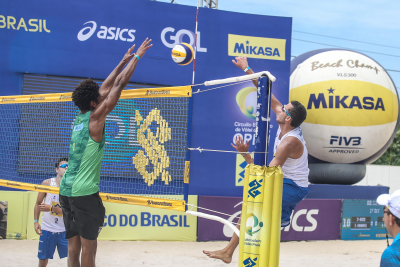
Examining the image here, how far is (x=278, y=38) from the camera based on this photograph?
8.55 meters

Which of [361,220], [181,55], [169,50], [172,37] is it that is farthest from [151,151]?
[361,220]

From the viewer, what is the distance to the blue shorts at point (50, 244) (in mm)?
5023

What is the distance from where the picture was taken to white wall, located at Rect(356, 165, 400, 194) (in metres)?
19.2

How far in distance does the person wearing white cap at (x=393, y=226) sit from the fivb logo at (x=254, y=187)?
124 cm

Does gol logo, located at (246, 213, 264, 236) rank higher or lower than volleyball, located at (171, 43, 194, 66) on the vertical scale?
lower

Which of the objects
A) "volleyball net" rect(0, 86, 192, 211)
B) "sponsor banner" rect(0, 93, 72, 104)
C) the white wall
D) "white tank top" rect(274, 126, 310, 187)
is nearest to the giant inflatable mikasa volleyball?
"volleyball net" rect(0, 86, 192, 211)

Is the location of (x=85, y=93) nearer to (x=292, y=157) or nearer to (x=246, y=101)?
(x=292, y=157)

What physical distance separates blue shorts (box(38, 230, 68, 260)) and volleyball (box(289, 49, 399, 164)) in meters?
5.64

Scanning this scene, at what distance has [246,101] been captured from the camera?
27.3 ft

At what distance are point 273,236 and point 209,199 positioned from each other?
4.80 meters

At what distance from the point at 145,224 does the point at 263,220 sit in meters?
4.93

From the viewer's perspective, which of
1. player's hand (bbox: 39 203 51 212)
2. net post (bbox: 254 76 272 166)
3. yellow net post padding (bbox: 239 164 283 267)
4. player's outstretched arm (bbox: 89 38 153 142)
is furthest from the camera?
player's hand (bbox: 39 203 51 212)

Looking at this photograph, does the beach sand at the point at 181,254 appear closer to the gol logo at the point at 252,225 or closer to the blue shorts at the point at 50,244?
the blue shorts at the point at 50,244

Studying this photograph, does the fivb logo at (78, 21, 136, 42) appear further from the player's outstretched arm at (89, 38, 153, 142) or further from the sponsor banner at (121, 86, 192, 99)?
the player's outstretched arm at (89, 38, 153, 142)
